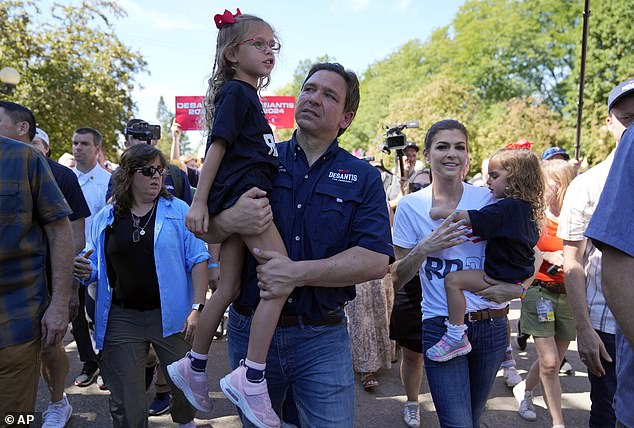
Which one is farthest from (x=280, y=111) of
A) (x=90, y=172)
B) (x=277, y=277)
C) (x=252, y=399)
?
(x=252, y=399)

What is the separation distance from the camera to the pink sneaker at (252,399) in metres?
1.89

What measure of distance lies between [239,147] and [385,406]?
3.37 meters

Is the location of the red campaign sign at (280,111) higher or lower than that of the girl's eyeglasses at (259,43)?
higher

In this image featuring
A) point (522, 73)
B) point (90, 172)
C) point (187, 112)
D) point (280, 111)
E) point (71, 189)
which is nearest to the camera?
point (71, 189)

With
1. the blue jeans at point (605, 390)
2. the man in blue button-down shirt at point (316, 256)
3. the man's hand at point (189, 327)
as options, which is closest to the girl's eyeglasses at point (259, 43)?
the man in blue button-down shirt at point (316, 256)

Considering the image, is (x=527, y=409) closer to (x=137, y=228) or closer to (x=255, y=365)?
(x=255, y=365)

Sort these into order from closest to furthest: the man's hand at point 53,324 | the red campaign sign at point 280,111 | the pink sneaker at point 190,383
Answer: the pink sneaker at point 190,383 → the man's hand at point 53,324 → the red campaign sign at point 280,111

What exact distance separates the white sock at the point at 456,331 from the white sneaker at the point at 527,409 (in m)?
2.25

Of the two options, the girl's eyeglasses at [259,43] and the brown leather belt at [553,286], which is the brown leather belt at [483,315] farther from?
the girl's eyeglasses at [259,43]

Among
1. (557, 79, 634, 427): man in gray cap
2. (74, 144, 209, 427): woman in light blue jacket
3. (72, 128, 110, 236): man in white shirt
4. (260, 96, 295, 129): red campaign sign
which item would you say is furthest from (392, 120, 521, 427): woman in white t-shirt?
(260, 96, 295, 129): red campaign sign

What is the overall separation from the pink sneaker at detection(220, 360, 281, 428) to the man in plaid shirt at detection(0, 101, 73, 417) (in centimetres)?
120

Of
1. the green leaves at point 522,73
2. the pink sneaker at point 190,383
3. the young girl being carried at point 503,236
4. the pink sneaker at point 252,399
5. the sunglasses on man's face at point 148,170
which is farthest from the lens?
the green leaves at point 522,73

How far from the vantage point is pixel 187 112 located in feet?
29.6

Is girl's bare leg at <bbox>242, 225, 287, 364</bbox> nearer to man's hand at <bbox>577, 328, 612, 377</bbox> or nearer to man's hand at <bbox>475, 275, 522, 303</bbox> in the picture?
man's hand at <bbox>475, 275, 522, 303</bbox>
